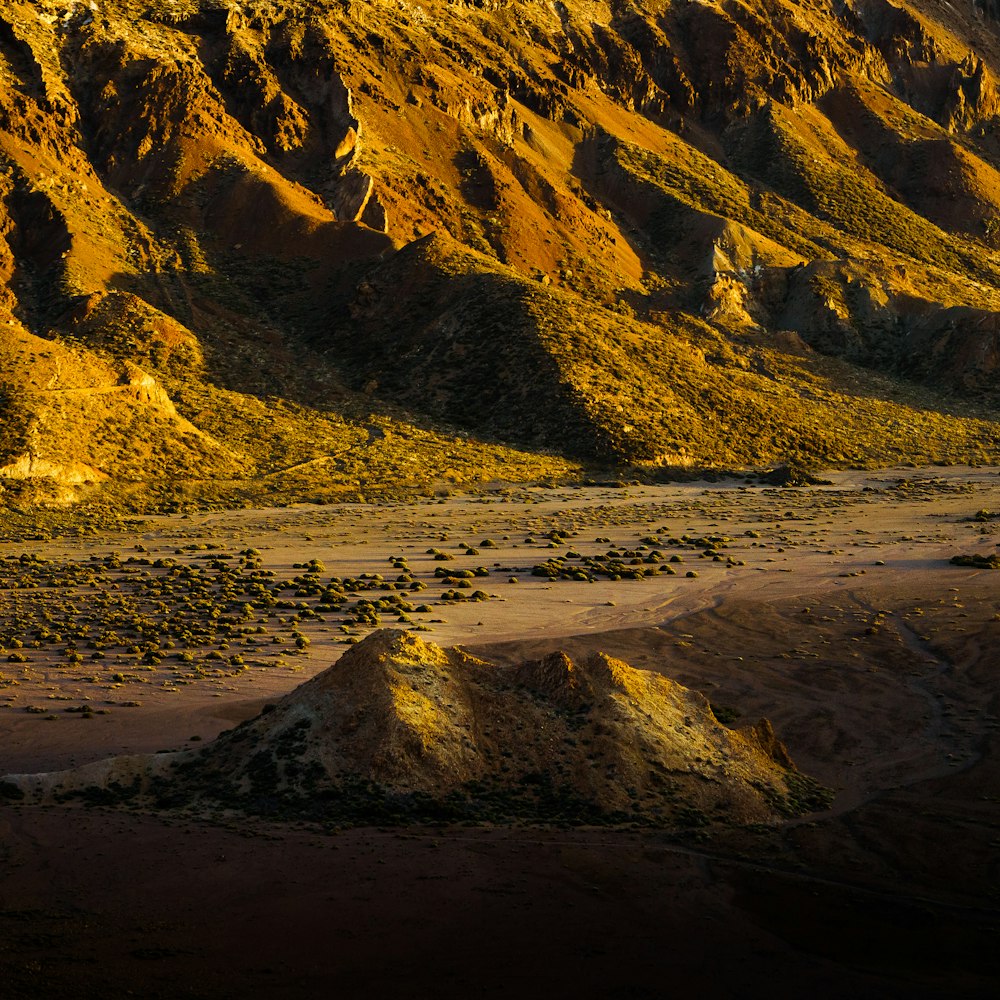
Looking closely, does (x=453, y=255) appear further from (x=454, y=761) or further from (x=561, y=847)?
(x=561, y=847)

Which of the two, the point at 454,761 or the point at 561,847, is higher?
the point at 454,761

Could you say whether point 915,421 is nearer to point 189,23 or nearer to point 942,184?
point 942,184

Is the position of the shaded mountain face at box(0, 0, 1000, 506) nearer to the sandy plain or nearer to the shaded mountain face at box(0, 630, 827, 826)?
the sandy plain

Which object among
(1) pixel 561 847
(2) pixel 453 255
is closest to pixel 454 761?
(1) pixel 561 847

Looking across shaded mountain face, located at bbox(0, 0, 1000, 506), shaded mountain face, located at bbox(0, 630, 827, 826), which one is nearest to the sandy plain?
shaded mountain face, located at bbox(0, 630, 827, 826)


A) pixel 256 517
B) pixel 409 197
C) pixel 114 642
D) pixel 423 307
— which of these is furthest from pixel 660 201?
pixel 114 642

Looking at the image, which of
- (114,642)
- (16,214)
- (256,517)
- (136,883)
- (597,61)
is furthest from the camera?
(597,61)
